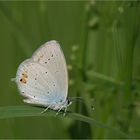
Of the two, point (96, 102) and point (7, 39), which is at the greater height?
point (7, 39)

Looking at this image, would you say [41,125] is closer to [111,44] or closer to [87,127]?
[87,127]

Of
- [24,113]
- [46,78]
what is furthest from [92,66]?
[24,113]

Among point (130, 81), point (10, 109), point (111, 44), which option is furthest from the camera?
point (111, 44)

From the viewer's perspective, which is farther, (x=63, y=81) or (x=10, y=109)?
(x=63, y=81)

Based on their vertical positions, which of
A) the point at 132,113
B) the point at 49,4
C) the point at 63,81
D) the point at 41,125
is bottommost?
the point at 41,125

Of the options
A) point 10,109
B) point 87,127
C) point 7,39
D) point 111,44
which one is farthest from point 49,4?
point 10,109

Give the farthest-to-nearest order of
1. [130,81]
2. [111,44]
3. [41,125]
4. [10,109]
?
[41,125] → [111,44] → [130,81] → [10,109]

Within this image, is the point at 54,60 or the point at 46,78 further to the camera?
the point at 46,78

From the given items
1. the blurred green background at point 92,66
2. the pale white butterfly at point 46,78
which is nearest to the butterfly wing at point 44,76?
the pale white butterfly at point 46,78

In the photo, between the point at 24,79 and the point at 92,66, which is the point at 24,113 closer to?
the point at 24,79
